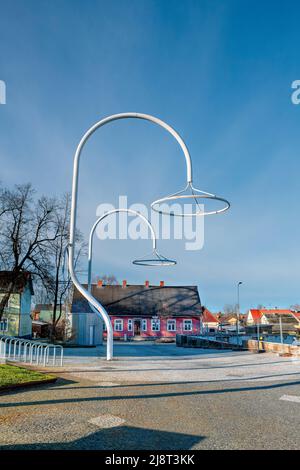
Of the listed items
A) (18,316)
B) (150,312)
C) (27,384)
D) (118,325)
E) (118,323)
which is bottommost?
(27,384)

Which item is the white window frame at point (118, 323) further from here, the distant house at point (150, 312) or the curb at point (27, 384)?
the curb at point (27, 384)

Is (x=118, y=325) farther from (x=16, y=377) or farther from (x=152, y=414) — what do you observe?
(x=152, y=414)

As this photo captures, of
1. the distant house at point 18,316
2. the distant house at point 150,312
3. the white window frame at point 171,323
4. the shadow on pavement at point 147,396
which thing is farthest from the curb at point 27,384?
the white window frame at point 171,323

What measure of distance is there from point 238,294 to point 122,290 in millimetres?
16868

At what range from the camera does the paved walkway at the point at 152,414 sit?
5555 mm

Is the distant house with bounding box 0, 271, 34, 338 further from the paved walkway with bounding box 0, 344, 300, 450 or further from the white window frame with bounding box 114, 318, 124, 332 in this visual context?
the paved walkway with bounding box 0, 344, 300, 450

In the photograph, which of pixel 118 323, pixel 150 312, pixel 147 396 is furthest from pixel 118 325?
pixel 147 396

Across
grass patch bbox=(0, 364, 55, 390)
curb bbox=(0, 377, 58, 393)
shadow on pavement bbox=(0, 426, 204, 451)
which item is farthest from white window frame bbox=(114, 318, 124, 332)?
shadow on pavement bbox=(0, 426, 204, 451)

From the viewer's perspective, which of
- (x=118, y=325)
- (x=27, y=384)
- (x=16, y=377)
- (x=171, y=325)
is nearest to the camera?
(x=27, y=384)

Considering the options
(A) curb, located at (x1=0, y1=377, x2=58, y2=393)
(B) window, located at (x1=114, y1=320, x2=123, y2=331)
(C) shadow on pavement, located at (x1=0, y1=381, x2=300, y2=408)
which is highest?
(B) window, located at (x1=114, y1=320, x2=123, y2=331)

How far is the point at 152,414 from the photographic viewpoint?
7160 millimetres

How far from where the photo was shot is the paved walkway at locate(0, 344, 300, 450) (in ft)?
18.2

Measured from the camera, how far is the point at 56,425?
621 cm
